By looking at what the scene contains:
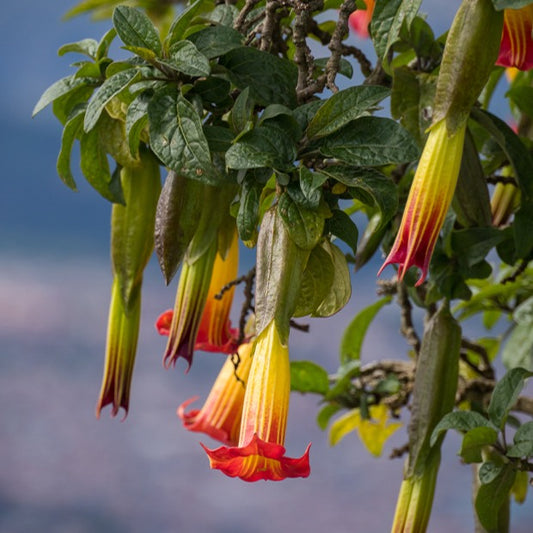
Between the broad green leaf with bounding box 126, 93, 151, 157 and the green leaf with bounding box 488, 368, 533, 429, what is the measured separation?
381 mm

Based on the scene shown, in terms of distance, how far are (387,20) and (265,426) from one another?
0.96 feet

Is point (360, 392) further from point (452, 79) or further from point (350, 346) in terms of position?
point (452, 79)

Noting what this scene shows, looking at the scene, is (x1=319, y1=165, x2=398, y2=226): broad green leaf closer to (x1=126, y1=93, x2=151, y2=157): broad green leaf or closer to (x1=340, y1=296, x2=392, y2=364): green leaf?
(x1=126, y1=93, x2=151, y2=157): broad green leaf

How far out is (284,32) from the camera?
2.82 feet

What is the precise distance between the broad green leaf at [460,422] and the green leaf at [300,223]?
0.81 feet

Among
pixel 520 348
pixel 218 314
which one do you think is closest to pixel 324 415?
pixel 520 348

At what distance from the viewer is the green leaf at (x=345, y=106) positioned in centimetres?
61

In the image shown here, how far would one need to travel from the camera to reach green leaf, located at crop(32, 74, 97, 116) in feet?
2.45

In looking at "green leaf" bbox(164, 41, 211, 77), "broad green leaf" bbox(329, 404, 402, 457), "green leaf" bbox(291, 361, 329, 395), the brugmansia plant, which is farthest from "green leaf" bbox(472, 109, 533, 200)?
"broad green leaf" bbox(329, 404, 402, 457)

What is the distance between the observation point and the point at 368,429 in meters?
1.31

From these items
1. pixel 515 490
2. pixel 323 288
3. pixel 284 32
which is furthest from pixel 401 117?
pixel 515 490

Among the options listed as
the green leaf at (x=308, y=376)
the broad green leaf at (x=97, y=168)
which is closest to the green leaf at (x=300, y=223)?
the broad green leaf at (x=97, y=168)

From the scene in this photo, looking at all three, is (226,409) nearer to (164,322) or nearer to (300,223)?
(164,322)

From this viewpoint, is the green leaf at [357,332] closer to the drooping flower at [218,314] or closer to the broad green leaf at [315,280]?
the drooping flower at [218,314]
